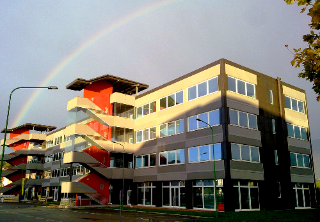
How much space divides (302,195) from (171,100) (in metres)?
20.8

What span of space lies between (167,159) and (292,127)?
17202 mm

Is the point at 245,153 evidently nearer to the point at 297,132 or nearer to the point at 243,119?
the point at 243,119

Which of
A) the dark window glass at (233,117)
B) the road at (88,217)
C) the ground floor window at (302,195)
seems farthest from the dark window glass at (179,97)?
the ground floor window at (302,195)

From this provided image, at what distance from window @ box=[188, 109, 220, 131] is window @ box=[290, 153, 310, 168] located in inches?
518

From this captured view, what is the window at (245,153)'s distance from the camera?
32969 millimetres

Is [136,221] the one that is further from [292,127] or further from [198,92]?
[292,127]

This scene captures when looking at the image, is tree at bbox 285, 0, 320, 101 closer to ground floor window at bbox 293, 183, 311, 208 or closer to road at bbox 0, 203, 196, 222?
road at bbox 0, 203, 196, 222

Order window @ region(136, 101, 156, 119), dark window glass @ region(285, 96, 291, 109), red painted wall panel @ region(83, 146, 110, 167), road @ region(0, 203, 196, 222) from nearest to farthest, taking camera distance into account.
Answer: road @ region(0, 203, 196, 222)
dark window glass @ region(285, 96, 291, 109)
red painted wall panel @ region(83, 146, 110, 167)
window @ region(136, 101, 156, 119)

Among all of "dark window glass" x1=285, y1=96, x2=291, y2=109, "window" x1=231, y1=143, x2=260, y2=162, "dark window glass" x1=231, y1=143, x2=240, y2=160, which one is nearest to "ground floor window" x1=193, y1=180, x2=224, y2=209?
"dark window glass" x1=231, y1=143, x2=240, y2=160

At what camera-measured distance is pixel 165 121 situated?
137 feet

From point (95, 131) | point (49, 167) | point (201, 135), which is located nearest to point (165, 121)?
point (201, 135)

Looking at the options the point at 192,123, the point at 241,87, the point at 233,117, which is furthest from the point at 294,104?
the point at 192,123

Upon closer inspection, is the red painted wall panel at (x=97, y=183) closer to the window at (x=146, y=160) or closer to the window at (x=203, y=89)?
the window at (x=146, y=160)

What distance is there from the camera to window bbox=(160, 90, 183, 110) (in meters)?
40.2
